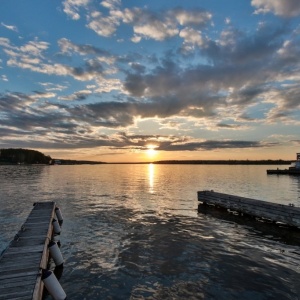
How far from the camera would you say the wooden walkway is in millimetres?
7992

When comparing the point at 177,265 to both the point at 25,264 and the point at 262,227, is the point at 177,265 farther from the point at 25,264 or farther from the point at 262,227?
the point at 262,227

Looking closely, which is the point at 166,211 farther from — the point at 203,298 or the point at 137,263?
the point at 203,298

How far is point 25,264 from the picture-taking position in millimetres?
10102

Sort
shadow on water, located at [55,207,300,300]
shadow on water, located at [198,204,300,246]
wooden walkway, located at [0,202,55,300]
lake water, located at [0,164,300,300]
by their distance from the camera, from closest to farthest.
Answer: wooden walkway, located at [0,202,55,300], shadow on water, located at [55,207,300,300], lake water, located at [0,164,300,300], shadow on water, located at [198,204,300,246]

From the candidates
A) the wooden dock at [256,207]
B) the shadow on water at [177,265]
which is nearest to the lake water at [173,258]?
the shadow on water at [177,265]

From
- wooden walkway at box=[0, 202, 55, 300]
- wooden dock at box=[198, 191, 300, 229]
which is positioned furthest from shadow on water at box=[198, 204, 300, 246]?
wooden walkway at box=[0, 202, 55, 300]

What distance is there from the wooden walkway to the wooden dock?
18.2m

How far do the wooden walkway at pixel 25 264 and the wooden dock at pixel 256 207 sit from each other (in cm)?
1823

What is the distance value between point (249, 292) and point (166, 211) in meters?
17.8

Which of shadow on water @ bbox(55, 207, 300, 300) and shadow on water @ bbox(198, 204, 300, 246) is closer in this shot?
shadow on water @ bbox(55, 207, 300, 300)

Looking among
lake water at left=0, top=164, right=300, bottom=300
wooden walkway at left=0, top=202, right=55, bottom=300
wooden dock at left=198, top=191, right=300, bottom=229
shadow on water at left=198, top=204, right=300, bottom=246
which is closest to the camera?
wooden walkway at left=0, top=202, right=55, bottom=300

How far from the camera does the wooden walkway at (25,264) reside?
7.99 metres

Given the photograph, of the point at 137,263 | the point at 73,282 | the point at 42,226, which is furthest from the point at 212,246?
the point at 42,226

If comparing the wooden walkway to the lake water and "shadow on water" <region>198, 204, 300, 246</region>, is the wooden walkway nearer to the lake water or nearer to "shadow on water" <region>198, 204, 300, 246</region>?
the lake water
